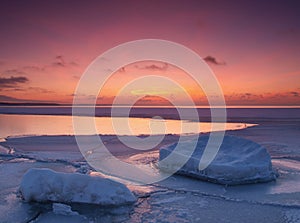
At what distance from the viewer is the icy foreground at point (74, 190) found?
12.6 feet

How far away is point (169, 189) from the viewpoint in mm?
4629

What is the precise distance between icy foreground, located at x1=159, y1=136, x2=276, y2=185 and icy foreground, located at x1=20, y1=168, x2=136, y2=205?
168cm

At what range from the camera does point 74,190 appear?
12.8 ft

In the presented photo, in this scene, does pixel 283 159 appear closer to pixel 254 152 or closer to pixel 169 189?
pixel 254 152

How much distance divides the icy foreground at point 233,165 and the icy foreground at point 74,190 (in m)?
1.68

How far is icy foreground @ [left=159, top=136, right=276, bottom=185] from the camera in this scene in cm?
496

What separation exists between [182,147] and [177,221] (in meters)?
2.86

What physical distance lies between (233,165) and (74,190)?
262 centimetres

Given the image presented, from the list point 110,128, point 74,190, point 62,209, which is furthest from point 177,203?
point 110,128

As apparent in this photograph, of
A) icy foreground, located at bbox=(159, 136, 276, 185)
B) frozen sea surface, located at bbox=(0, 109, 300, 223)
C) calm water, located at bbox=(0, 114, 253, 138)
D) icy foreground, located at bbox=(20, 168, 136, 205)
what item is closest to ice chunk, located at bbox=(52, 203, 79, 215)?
frozen sea surface, located at bbox=(0, 109, 300, 223)

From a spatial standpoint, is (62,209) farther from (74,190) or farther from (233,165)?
(233,165)

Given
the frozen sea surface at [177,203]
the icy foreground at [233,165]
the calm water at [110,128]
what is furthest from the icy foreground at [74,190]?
the calm water at [110,128]

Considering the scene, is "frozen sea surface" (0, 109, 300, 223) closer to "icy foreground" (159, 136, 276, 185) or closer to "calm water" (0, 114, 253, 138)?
"icy foreground" (159, 136, 276, 185)

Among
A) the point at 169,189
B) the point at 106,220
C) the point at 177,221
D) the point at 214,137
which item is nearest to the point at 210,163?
the point at 169,189
